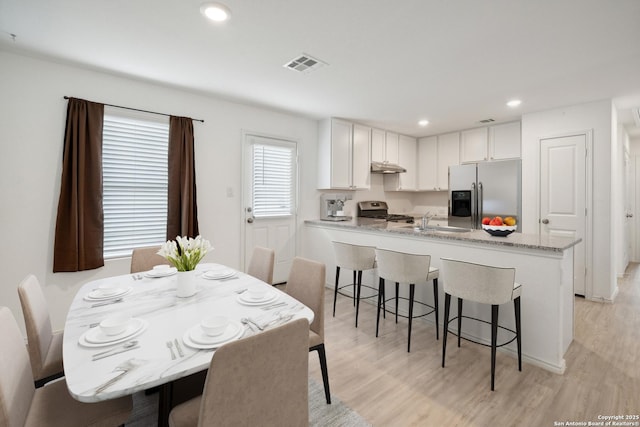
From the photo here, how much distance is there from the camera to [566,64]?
2660mm

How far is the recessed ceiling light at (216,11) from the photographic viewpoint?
1.89 meters

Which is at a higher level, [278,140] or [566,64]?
[566,64]

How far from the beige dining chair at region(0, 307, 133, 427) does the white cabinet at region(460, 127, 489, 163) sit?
5437 millimetres

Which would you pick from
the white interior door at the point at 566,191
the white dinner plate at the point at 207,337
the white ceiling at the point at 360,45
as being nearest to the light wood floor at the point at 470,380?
the white dinner plate at the point at 207,337

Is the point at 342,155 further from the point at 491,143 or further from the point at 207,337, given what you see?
the point at 207,337

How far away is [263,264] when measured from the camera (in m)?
2.47

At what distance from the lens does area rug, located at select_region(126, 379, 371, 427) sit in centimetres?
173

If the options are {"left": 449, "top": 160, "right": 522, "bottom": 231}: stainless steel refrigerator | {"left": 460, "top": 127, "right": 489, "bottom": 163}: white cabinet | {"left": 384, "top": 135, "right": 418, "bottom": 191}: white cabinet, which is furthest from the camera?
{"left": 384, "top": 135, "right": 418, "bottom": 191}: white cabinet

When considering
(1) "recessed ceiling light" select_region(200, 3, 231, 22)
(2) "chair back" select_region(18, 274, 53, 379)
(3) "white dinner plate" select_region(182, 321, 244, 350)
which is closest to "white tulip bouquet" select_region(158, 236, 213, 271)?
(3) "white dinner plate" select_region(182, 321, 244, 350)

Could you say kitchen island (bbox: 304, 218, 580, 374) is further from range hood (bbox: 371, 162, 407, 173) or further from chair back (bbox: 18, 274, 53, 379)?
chair back (bbox: 18, 274, 53, 379)

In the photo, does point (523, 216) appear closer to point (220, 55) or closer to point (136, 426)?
point (220, 55)

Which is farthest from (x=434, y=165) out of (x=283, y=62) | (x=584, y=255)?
(x=283, y=62)

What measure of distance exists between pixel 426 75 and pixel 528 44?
0.85 m

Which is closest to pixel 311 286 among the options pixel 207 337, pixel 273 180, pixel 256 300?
pixel 256 300
